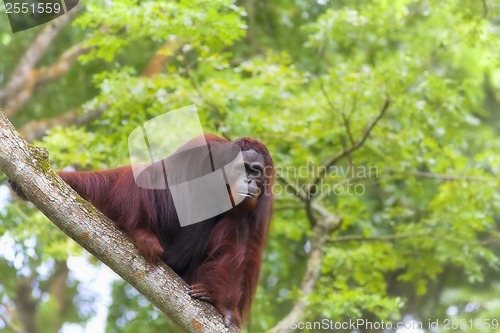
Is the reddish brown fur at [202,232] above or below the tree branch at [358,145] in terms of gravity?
above

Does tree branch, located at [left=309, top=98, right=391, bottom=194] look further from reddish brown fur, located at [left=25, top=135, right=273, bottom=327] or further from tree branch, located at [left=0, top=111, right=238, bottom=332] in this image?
tree branch, located at [left=0, top=111, right=238, bottom=332]

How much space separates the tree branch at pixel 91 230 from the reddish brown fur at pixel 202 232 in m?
0.35

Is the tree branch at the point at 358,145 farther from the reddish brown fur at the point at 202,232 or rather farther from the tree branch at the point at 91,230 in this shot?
the tree branch at the point at 91,230

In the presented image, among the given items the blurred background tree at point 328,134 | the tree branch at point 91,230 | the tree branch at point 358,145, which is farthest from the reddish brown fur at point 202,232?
the tree branch at point 358,145

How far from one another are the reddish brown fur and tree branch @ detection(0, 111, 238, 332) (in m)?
0.35

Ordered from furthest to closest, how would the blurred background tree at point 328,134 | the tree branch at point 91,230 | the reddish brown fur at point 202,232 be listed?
the blurred background tree at point 328,134 < the reddish brown fur at point 202,232 < the tree branch at point 91,230

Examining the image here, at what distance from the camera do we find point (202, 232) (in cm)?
680

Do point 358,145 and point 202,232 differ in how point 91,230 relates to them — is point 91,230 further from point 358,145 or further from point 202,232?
point 358,145

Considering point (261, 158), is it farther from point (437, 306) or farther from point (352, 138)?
point (437, 306)

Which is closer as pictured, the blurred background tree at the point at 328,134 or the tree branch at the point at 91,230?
the tree branch at the point at 91,230

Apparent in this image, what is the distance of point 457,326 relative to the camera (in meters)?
11.1

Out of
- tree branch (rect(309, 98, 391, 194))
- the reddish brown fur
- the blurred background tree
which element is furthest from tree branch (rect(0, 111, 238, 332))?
tree branch (rect(309, 98, 391, 194))

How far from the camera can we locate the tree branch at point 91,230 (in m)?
5.29

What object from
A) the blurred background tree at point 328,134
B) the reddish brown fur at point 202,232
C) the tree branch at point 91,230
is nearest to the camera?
the tree branch at point 91,230
